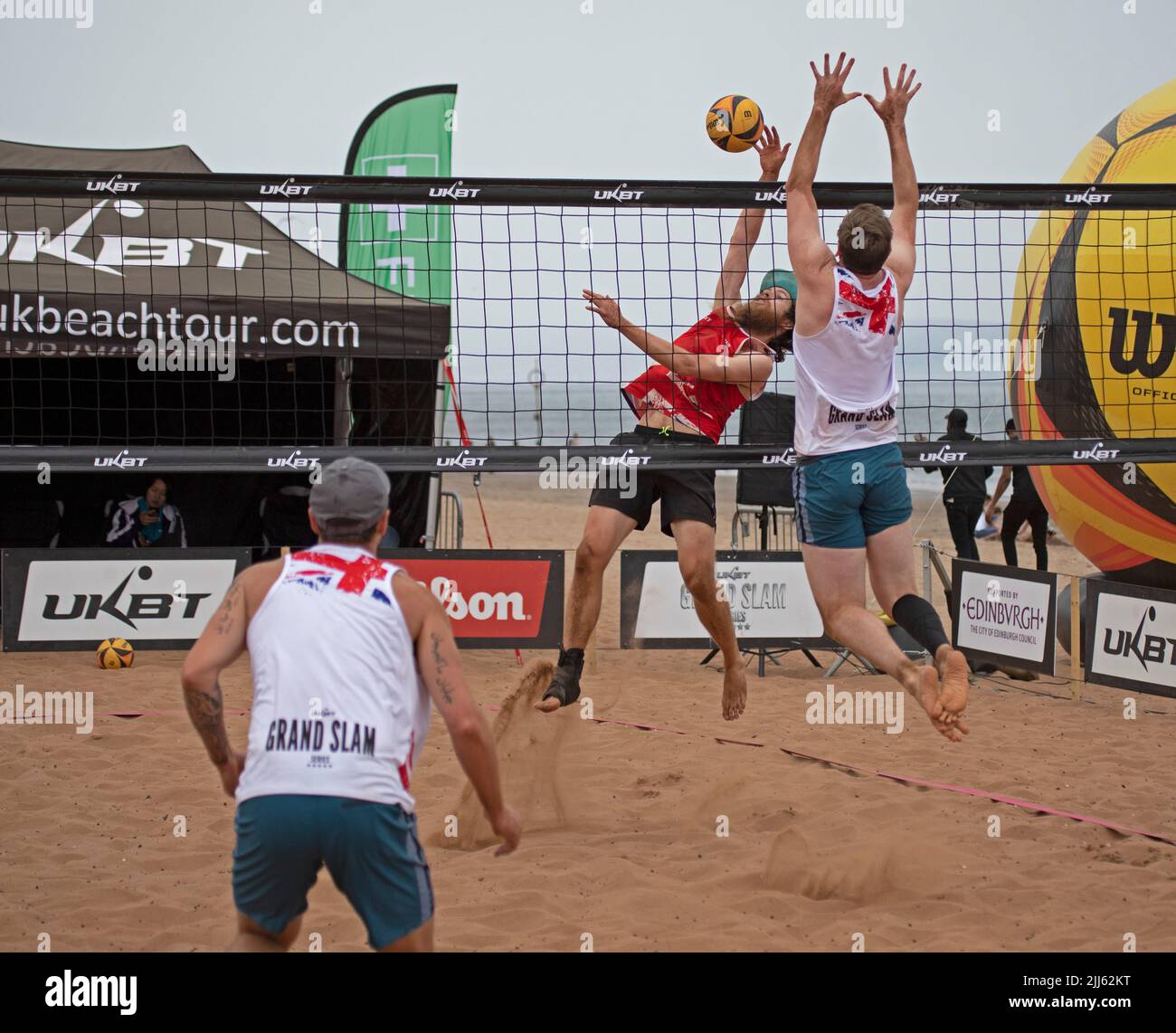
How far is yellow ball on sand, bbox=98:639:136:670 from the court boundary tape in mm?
1272

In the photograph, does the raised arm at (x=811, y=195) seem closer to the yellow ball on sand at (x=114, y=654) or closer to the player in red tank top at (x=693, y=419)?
the player in red tank top at (x=693, y=419)

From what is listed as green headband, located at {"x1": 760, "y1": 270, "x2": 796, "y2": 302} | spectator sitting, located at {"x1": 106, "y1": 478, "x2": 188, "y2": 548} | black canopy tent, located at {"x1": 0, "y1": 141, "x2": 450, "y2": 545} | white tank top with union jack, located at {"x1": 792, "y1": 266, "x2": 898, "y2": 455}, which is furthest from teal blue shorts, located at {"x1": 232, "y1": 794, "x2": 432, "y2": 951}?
spectator sitting, located at {"x1": 106, "y1": 478, "x2": 188, "y2": 548}

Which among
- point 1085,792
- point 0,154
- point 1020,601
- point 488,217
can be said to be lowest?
point 1085,792

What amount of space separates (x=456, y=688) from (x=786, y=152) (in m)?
3.54

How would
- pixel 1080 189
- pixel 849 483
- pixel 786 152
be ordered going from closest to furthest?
pixel 849 483
pixel 786 152
pixel 1080 189

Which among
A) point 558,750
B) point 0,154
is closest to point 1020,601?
point 558,750

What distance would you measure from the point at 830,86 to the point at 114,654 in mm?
6163

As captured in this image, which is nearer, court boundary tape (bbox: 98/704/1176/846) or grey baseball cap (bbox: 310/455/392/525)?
grey baseball cap (bbox: 310/455/392/525)

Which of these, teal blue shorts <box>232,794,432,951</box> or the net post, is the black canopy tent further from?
teal blue shorts <box>232,794,432,951</box>

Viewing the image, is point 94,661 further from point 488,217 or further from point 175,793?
point 488,217

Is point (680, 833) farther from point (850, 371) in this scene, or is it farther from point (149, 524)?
point (149, 524)

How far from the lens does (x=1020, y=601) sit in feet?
26.8

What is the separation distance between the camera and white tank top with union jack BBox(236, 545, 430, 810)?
253 centimetres

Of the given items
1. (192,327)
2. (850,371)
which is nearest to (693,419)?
(850,371)
